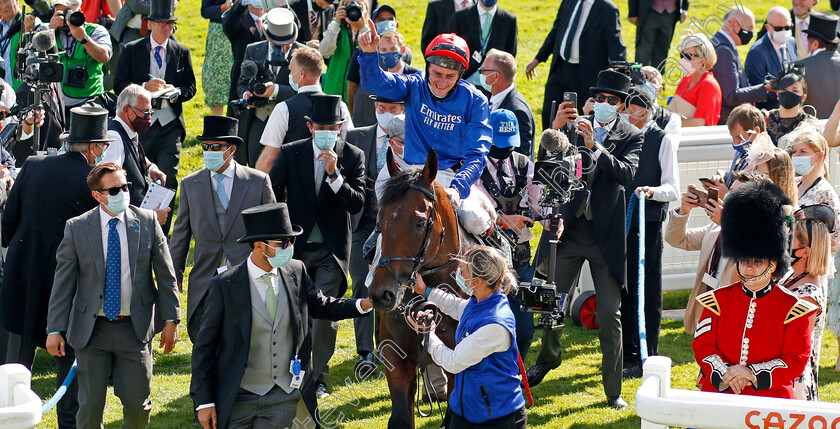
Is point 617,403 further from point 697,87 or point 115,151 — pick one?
point 115,151

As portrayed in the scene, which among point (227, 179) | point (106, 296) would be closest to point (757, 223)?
point (227, 179)

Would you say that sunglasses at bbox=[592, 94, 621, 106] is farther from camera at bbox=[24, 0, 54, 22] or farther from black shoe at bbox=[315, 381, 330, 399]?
camera at bbox=[24, 0, 54, 22]

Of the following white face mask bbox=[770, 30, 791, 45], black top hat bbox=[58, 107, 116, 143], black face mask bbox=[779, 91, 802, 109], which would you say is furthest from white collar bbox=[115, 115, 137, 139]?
white face mask bbox=[770, 30, 791, 45]

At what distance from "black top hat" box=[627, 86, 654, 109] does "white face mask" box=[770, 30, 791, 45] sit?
15.3 ft

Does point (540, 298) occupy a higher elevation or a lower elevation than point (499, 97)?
lower

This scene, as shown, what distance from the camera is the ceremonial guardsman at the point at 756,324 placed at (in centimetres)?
600

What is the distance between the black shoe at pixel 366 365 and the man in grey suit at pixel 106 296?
7.72 ft

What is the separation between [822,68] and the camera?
1221cm

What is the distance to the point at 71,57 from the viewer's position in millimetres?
12641

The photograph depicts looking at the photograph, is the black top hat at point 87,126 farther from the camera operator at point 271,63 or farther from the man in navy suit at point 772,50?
the man in navy suit at point 772,50

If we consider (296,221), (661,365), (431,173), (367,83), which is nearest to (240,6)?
(296,221)

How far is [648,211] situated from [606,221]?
0.68 metres

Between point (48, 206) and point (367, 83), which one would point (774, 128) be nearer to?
point (367, 83)

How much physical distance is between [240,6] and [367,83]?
19.7ft
